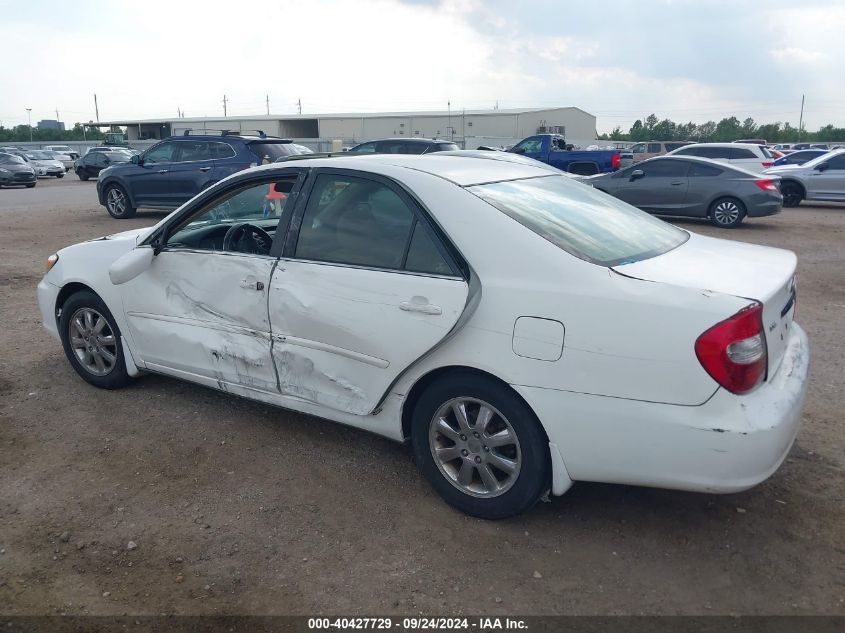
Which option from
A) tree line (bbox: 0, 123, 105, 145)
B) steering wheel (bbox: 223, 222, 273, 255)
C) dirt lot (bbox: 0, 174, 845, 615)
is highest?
tree line (bbox: 0, 123, 105, 145)

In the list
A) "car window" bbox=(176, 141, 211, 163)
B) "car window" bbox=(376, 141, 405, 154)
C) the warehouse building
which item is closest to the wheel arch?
"car window" bbox=(176, 141, 211, 163)

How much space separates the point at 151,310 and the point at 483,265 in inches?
93.7

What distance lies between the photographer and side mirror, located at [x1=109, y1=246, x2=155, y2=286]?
14.6 feet

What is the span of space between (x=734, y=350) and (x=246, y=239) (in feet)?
9.54

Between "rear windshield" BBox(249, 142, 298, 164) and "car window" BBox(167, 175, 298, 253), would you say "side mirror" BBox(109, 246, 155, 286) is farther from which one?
"rear windshield" BBox(249, 142, 298, 164)

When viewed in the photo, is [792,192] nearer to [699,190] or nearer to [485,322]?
[699,190]

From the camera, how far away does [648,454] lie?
9.63 feet

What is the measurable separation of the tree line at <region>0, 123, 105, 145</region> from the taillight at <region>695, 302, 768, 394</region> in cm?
8617

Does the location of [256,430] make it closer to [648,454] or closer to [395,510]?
[395,510]

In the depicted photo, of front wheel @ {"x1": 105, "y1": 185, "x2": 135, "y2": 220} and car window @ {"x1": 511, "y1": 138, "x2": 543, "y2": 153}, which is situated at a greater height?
car window @ {"x1": 511, "y1": 138, "x2": 543, "y2": 153}

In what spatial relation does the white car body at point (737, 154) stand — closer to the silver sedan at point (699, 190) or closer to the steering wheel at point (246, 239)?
the silver sedan at point (699, 190)

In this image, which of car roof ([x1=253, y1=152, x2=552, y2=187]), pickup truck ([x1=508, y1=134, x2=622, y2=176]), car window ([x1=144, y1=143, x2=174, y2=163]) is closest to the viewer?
car roof ([x1=253, y1=152, x2=552, y2=187])

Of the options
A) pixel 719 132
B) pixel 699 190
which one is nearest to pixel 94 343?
pixel 699 190

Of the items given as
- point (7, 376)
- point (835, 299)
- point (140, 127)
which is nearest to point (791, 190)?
point (835, 299)
